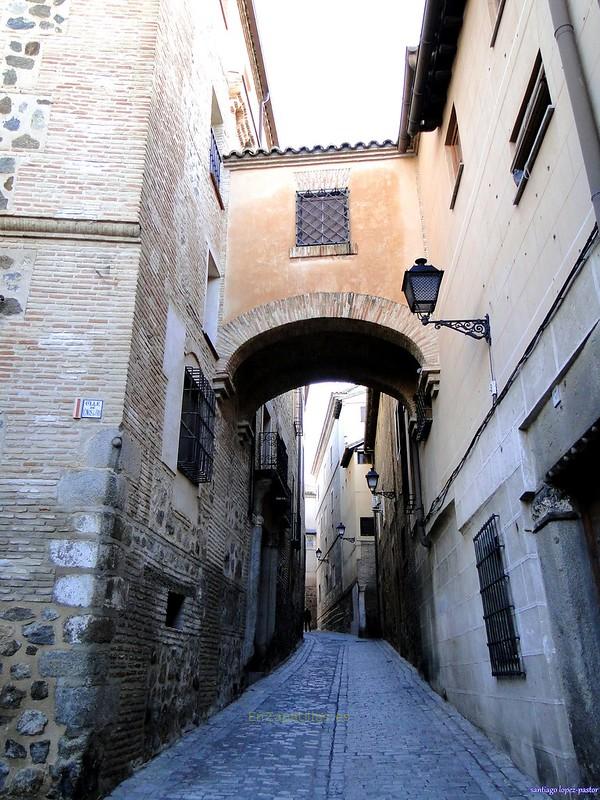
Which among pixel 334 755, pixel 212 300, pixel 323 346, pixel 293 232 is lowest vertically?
pixel 334 755

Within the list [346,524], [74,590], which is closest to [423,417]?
[74,590]

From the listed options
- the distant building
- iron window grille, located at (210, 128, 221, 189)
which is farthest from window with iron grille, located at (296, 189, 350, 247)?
the distant building

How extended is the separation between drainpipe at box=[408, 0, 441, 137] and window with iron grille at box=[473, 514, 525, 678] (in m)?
4.91

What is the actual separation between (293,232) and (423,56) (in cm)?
346

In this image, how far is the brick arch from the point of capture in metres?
9.32

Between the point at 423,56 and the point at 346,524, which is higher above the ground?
the point at 346,524

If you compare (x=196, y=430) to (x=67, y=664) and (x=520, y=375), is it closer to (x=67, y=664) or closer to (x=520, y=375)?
(x=67, y=664)

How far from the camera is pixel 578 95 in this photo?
3.59m

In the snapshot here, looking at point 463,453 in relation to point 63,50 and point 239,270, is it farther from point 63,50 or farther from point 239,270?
point 63,50

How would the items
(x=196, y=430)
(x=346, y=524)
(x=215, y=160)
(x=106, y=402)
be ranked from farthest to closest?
(x=346, y=524), (x=215, y=160), (x=196, y=430), (x=106, y=402)

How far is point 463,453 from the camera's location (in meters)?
6.96

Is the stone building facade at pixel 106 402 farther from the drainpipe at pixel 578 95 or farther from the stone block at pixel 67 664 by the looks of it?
the drainpipe at pixel 578 95

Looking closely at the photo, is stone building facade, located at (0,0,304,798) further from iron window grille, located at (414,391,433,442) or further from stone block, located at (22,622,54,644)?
iron window grille, located at (414,391,433,442)

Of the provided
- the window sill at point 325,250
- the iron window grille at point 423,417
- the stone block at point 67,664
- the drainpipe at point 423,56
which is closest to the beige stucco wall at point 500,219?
the drainpipe at point 423,56
